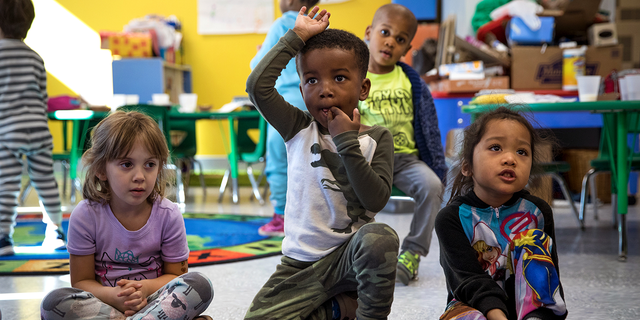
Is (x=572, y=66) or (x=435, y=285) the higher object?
(x=572, y=66)

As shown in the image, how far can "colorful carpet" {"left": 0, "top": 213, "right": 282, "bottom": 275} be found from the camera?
6.39ft

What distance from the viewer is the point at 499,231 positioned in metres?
1.03

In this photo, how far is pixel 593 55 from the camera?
3.24 m

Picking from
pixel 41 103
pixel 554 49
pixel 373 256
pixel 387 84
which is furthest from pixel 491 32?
pixel 373 256

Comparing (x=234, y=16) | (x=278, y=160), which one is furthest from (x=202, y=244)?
(x=234, y=16)

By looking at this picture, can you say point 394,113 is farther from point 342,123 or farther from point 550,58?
point 550,58

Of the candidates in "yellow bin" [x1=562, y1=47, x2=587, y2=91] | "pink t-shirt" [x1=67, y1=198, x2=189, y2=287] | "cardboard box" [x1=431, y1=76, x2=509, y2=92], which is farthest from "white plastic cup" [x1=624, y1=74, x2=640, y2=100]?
"pink t-shirt" [x1=67, y1=198, x2=189, y2=287]

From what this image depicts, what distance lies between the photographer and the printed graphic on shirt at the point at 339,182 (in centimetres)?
105

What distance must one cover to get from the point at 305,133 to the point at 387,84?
2.72 ft

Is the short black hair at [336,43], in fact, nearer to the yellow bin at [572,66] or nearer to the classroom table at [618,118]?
the classroom table at [618,118]

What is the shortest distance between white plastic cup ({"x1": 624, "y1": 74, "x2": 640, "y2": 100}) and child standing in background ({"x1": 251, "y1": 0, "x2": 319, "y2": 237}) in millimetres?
1231

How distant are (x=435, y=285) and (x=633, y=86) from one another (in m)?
1.10

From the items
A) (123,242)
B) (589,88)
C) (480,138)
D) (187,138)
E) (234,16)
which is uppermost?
(234,16)

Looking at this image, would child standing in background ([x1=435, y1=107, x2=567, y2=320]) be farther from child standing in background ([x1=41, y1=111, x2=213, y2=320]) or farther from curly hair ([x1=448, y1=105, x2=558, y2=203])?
child standing in background ([x1=41, y1=111, x2=213, y2=320])
